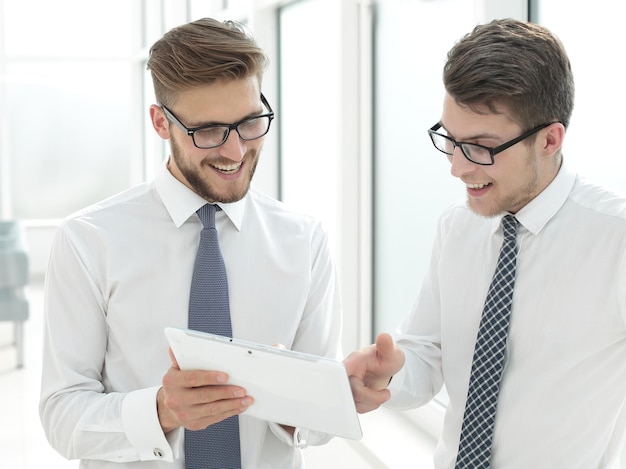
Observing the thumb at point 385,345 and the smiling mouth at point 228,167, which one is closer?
the thumb at point 385,345

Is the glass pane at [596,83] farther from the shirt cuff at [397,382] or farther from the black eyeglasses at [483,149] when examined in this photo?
the shirt cuff at [397,382]

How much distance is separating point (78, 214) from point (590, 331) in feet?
3.69

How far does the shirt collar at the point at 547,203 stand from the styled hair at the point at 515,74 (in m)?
0.12

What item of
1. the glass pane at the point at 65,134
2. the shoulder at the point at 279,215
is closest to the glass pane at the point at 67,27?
the glass pane at the point at 65,134

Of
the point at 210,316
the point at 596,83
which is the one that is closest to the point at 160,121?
the point at 210,316

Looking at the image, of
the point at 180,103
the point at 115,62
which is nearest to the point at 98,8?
the point at 115,62

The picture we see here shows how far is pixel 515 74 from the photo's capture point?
1599 millimetres

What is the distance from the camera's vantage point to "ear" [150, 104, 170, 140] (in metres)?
1.91

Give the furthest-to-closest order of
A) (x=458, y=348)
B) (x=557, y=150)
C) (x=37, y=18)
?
(x=37, y=18) < (x=458, y=348) < (x=557, y=150)

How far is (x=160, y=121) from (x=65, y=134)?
5.30 metres

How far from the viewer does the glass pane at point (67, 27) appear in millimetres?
6422

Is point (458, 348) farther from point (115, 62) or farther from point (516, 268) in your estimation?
point (115, 62)

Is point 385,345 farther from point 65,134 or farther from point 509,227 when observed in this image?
point 65,134

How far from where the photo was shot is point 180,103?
1843mm
